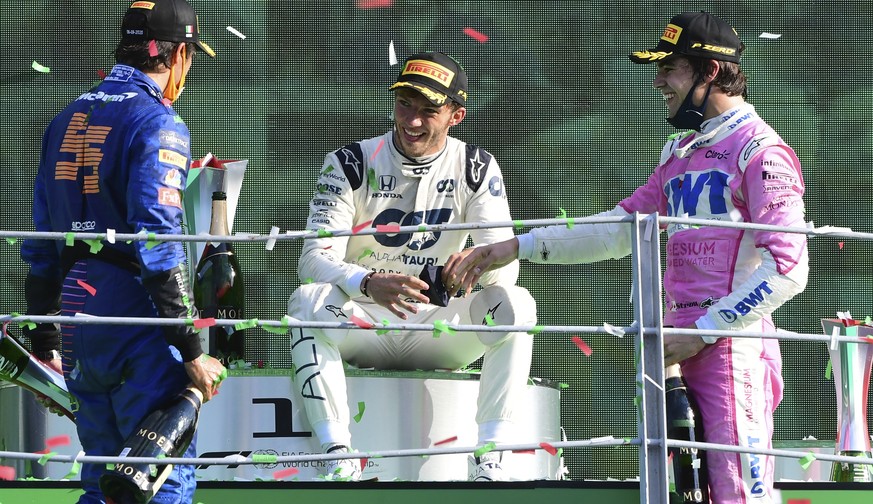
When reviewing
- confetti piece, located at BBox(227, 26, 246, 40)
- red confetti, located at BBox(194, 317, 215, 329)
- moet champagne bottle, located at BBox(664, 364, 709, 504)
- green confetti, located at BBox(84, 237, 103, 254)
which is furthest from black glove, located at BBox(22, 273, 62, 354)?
confetti piece, located at BBox(227, 26, 246, 40)

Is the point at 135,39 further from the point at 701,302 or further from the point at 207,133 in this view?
the point at 207,133

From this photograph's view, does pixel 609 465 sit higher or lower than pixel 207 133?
lower

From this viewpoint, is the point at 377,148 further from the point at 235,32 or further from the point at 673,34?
the point at 235,32

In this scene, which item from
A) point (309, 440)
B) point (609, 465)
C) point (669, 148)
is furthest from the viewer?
point (609, 465)

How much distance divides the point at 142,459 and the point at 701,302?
122cm

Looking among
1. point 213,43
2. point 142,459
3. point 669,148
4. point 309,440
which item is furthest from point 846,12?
point 142,459

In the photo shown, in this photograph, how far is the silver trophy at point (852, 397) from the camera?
4.06 metres

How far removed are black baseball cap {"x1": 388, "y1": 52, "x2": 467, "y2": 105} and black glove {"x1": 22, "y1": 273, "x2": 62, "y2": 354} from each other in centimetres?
120

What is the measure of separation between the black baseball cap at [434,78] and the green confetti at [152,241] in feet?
4.33

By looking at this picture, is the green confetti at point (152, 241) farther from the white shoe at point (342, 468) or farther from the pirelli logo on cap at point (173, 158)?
the white shoe at point (342, 468)

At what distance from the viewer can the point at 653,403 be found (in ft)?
9.93

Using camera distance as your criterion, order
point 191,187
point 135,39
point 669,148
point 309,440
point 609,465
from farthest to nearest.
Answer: point 609,465
point 191,187
point 309,440
point 669,148
point 135,39

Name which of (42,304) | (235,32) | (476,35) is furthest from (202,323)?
(476,35)

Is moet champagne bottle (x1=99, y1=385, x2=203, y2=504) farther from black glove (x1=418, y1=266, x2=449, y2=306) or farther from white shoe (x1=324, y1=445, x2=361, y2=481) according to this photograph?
black glove (x1=418, y1=266, x2=449, y2=306)
